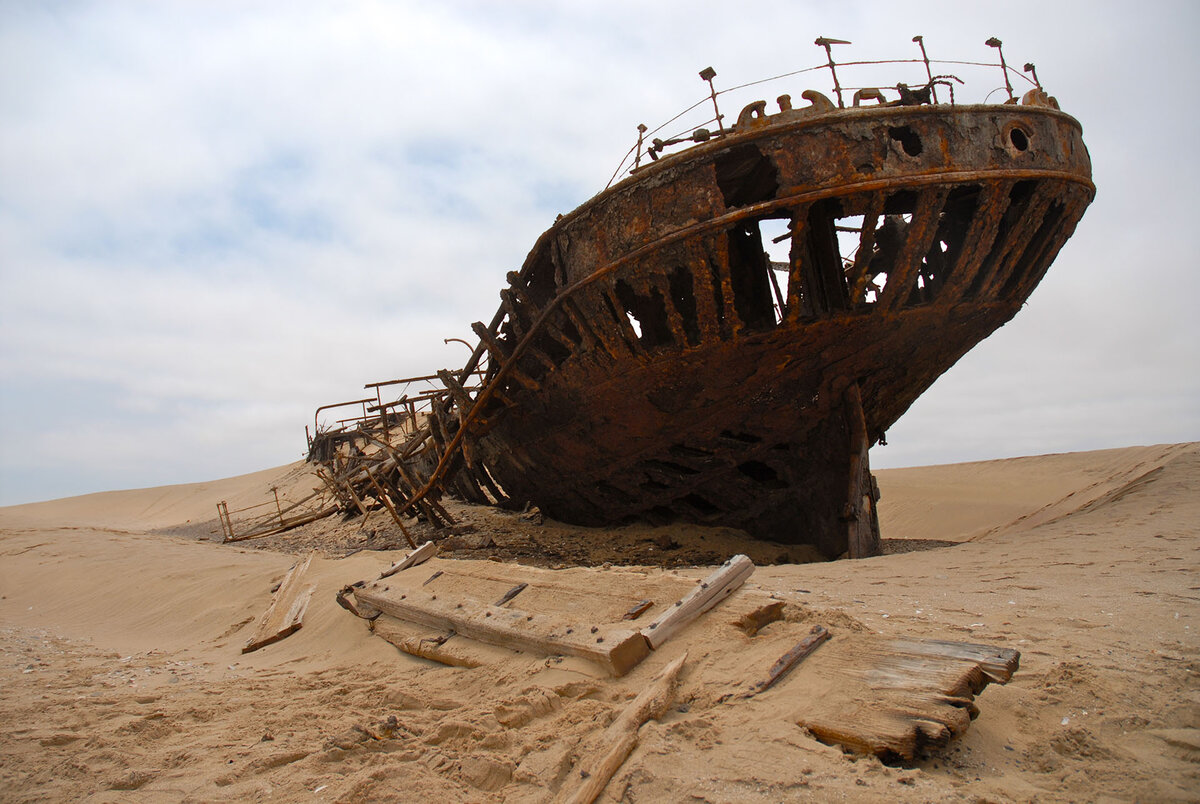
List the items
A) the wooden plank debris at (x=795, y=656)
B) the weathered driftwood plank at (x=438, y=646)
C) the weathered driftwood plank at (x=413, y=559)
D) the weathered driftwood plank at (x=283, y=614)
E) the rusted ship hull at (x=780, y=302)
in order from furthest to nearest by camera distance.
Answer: the rusted ship hull at (x=780, y=302) < the weathered driftwood plank at (x=413, y=559) < the weathered driftwood plank at (x=283, y=614) < the weathered driftwood plank at (x=438, y=646) < the wooden plank debris at (x=795, y=656)

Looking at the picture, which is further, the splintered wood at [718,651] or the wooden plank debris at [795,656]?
the wooden plank debris at [795,656]

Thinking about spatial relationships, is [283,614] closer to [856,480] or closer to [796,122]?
[856,480]

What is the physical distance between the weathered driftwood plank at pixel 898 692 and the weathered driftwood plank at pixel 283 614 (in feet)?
11.2

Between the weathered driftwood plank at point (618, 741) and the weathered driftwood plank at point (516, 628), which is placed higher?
the weathered driftwood plank at point (516, 628)

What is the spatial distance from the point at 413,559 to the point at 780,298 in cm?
382

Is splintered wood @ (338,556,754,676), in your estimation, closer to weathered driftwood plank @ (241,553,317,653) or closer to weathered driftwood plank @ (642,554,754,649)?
weathered driftwood plank @ (642,554,754,649)

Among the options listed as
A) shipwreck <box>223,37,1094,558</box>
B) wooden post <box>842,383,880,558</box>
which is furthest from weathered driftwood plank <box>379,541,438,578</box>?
wooden post <box>842,383,880,558</box>

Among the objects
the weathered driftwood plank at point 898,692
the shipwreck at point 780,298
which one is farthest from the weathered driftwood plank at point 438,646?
the shipwreck at point 780,298

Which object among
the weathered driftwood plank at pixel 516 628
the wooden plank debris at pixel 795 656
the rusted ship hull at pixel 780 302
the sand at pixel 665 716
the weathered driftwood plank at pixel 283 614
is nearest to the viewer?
the sand at pixel 665 716

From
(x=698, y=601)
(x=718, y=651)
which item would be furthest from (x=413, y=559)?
(x=718, y=651)

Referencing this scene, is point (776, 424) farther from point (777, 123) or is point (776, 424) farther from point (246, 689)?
point (246, 689)

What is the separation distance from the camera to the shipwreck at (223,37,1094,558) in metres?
5.01

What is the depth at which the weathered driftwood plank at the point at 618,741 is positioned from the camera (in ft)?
6.05

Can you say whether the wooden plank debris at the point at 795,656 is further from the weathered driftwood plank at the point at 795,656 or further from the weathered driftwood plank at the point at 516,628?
the weathered driftwood plank at the point at 516,628
